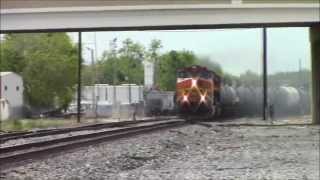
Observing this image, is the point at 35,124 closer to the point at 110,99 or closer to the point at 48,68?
the point at 48,68

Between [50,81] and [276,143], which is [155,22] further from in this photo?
[50,81]

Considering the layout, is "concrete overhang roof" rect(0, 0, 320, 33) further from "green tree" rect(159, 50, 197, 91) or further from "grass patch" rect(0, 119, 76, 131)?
"grass patch" rect(0, 119, 76, 131)

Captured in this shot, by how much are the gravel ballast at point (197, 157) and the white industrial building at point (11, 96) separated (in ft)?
28.3

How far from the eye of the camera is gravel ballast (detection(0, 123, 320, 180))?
48.0 feet

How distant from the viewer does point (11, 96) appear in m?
33.1

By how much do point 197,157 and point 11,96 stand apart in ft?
57.0

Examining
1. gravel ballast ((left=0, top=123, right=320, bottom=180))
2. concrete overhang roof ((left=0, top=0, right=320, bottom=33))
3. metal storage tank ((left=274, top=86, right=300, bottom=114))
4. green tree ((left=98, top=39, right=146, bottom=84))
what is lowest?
gravel ballast ((left=0, top=123, right=320, bottom=180))

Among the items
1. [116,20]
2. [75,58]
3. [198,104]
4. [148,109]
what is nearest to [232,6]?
[116,20]

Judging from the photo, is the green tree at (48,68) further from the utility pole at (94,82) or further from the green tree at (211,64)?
the green tree at (211,64)

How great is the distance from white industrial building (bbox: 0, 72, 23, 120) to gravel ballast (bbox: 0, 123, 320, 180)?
864 centimetres

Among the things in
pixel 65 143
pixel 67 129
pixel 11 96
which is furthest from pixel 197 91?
pixel 11 96

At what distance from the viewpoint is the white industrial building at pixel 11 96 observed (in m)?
28.8

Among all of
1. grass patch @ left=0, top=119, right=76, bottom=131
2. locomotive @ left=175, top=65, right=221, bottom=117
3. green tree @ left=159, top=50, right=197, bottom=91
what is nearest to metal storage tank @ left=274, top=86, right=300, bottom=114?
locomotive @ left=175, top=65, right=221, bottom=117

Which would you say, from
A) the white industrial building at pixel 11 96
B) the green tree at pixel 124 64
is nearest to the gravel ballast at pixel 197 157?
the green tree at pixel 124 64
